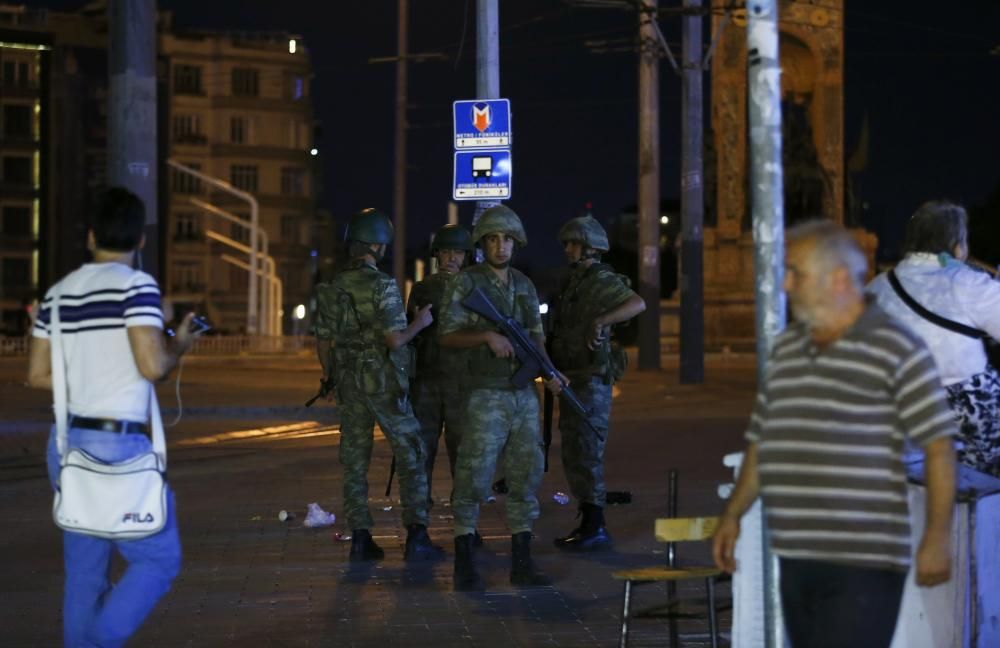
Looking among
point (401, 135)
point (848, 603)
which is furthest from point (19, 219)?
point (848, 603)

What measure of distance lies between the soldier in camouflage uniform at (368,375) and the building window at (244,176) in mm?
85683

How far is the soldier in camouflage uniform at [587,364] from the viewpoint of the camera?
10719mm

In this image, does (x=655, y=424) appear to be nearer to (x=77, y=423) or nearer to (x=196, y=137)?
(x=77, y=423)

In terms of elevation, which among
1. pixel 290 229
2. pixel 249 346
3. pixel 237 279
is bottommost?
pixel 249 346

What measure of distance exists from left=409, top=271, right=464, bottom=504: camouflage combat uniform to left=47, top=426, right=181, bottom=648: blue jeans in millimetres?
5222

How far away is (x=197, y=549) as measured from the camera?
10883 millimetres

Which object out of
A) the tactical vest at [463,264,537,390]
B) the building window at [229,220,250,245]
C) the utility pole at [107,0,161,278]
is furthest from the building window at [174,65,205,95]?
the tactical vest at [463,264,537,390]

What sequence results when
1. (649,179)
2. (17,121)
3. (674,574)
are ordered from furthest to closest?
(17,121) → (649,179) → (674,574)

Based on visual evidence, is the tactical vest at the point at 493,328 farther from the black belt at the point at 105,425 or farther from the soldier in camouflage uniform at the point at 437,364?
the black belt at the point at 105,425

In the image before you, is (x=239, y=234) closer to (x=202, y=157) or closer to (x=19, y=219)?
(x=202, y=157)

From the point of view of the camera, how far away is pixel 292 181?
9738 cm

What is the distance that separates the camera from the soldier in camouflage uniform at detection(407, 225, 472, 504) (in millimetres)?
11352

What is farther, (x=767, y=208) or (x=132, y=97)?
(x=132, y=97)

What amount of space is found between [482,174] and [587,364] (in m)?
4.20
